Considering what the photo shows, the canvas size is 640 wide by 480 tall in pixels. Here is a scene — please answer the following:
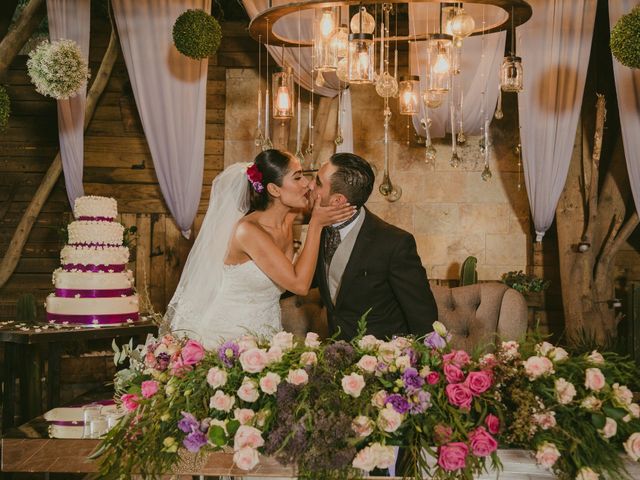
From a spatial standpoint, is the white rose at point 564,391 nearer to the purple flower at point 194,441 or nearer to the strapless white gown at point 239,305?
the purple flower at point 194,441

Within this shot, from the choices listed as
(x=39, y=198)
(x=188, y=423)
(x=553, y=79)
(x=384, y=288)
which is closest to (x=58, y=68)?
(x=39, y=198)

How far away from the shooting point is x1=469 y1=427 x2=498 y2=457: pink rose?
6.45ft

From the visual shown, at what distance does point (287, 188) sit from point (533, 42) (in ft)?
8.70

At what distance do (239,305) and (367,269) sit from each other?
2.69 feet

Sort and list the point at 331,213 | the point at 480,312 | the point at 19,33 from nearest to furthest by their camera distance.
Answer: the point at 331,213
the point at 480,312
the point at 19,33

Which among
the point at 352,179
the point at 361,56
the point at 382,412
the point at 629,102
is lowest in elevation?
the point at 382,412

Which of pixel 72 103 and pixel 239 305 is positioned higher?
pixel 72 103

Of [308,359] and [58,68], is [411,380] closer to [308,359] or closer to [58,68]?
[308,359]

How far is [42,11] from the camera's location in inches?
234

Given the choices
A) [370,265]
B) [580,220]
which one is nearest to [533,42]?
[580,220]

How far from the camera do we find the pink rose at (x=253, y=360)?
211 centimetres

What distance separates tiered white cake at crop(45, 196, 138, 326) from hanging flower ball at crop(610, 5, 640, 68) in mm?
3247

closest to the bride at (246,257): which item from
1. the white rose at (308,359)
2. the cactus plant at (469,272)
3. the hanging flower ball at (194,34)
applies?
the white rose at (308,359)

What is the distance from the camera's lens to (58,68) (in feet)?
17.2
